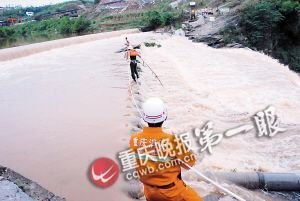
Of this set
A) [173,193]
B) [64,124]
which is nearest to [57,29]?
[64,124]

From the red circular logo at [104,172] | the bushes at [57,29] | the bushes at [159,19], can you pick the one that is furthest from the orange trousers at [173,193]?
the bushes at [57,29]

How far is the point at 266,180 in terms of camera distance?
18.5 feet

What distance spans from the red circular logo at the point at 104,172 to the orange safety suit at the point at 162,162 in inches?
107

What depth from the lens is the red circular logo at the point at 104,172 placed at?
20.7 ft

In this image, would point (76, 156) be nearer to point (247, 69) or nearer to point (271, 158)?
point (271, 158)

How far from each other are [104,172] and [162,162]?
3.43 metres

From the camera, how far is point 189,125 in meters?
9.50

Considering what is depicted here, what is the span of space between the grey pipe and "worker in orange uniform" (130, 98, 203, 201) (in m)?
2.25

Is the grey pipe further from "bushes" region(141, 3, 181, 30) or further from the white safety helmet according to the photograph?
"bushes" region(141, 3, 181, 30)

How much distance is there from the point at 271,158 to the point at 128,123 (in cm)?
401

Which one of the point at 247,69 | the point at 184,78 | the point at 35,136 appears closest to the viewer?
the point at 35,136

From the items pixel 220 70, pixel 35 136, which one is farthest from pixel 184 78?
pixel 35 136

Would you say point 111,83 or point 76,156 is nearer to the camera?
point 76,156

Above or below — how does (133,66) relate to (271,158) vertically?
above
